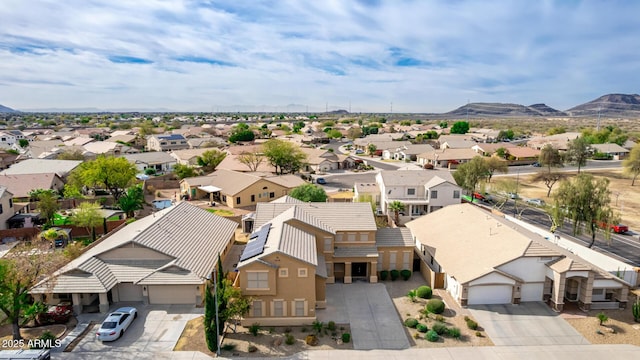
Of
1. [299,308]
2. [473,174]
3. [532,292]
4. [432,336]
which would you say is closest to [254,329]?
[299,308]

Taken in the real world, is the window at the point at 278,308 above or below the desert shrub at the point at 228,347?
above

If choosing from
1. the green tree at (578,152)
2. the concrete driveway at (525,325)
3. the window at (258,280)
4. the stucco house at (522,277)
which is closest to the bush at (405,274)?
the stucco house at (522,277)

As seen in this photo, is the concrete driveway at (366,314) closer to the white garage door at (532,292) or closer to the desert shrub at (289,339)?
the desert shrub at (289,339)

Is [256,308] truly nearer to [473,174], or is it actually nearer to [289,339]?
[289,339]

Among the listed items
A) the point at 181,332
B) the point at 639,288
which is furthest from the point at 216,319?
the point at 639,288

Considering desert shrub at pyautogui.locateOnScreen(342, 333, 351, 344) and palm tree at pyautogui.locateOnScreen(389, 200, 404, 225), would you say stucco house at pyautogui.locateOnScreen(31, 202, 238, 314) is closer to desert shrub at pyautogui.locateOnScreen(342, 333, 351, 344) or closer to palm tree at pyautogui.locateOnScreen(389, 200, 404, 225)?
desert shrub at pyautogui.locateOnScreen(342, 333, 351, 344)

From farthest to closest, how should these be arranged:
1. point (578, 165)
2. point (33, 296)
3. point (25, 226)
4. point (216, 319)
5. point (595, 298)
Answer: point (578, 165), point (25, 226), point (595, 298), point (33, 296), point (216, 319)

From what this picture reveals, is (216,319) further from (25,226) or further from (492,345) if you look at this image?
(25,226)
